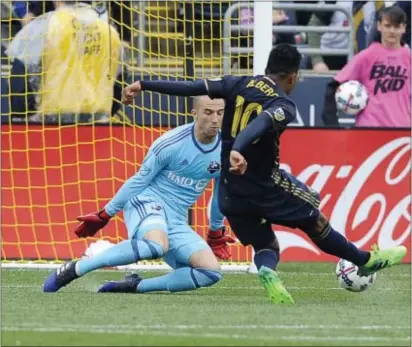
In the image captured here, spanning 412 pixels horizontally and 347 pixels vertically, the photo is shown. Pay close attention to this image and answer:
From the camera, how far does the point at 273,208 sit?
9297mm

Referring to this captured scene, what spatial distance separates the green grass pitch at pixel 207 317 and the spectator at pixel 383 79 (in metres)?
3.14

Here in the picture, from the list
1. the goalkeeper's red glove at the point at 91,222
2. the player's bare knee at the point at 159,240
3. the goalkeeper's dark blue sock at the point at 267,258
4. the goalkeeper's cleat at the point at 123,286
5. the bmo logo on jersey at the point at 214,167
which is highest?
the bmo logo on jersey at the point at 214,167

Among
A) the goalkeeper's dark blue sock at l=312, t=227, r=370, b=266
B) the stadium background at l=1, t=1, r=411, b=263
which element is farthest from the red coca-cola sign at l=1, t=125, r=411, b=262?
the goalkeeper's dark blue sock at l=312, t=227, r=370, b=266

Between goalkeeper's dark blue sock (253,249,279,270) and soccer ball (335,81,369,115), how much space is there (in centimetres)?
439

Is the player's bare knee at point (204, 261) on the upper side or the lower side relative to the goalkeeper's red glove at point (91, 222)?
lower

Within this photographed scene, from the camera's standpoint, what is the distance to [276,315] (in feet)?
27.5

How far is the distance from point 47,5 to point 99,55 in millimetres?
1397

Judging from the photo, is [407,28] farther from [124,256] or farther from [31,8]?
[124,256]

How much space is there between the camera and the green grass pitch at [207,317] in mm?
7145

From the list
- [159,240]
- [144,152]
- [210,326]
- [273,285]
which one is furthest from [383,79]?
[210,326]

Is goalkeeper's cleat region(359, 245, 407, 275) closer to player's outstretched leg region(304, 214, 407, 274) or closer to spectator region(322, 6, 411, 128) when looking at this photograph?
player's outstretched leg region(304, 214, 407, 274)

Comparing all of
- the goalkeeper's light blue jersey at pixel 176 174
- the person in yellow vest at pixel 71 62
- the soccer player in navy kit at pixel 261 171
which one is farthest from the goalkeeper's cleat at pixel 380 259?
the person in yellow vest at pixel 71 62

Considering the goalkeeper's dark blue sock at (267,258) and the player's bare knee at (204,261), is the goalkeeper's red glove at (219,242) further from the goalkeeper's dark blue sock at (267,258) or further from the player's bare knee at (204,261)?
the goalkeeper's dark blue sock at (267,258)

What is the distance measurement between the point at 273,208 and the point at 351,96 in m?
4.55
